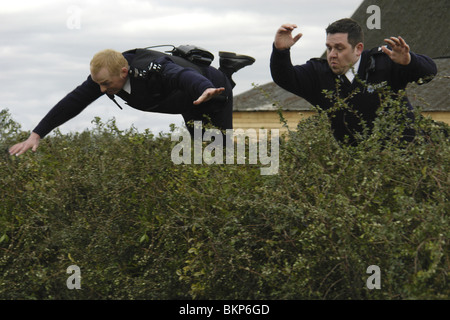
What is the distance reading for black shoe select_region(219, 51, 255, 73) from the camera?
7.39 metres

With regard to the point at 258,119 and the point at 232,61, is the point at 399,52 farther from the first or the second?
the point at 258,119

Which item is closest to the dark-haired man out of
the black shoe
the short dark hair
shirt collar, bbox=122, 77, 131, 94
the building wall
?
the short dark hair

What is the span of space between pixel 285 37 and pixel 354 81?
2.44 ft

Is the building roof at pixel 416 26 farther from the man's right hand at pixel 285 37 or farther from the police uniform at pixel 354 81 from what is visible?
the man's right hand at pixel 285 37

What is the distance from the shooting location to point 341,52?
6.50 m

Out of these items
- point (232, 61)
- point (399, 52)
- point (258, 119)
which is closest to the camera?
point (399, 52)

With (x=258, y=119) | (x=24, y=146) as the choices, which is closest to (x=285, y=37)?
(x=24, y=146)

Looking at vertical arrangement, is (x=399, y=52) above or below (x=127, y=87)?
above

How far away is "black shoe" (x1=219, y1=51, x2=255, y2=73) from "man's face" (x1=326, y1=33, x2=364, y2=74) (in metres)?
1.15
